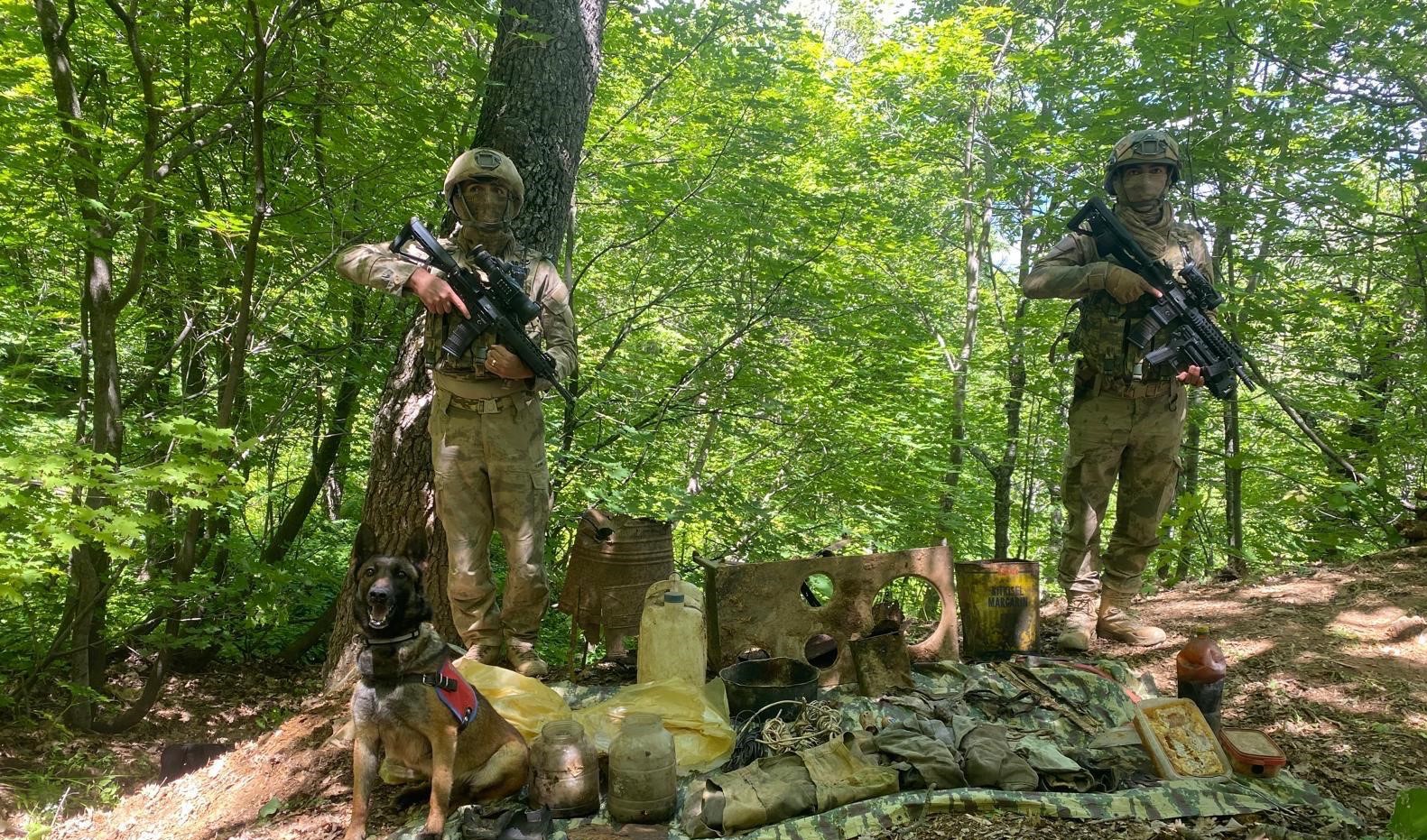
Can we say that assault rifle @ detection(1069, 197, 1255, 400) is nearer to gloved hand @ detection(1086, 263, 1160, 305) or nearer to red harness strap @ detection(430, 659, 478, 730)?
gloved hand @ detection(1086, 263, 1160, 305)

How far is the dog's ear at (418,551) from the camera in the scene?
253cm

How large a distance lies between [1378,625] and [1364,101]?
3.79 metres

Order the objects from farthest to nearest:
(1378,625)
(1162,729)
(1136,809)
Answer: (1378,625), (1162,729), (1136,809)

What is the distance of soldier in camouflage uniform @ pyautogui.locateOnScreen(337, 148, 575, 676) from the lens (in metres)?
3.58

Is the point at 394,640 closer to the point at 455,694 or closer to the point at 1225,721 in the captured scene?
the point at 455,694

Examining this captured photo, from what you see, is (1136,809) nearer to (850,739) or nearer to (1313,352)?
(850,739)

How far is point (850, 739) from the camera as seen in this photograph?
2930 millimetres

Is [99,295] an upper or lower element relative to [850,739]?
upper

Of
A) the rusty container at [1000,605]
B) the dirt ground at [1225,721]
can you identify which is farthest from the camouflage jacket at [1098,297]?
the dirt ground at [1225,721]

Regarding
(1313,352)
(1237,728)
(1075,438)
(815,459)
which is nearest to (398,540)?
(1075,438)

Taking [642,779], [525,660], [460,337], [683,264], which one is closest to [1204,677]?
[642,779]

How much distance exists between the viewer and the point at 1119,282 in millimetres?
3945

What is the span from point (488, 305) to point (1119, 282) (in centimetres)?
329

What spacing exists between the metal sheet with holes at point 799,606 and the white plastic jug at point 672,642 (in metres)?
0.29
